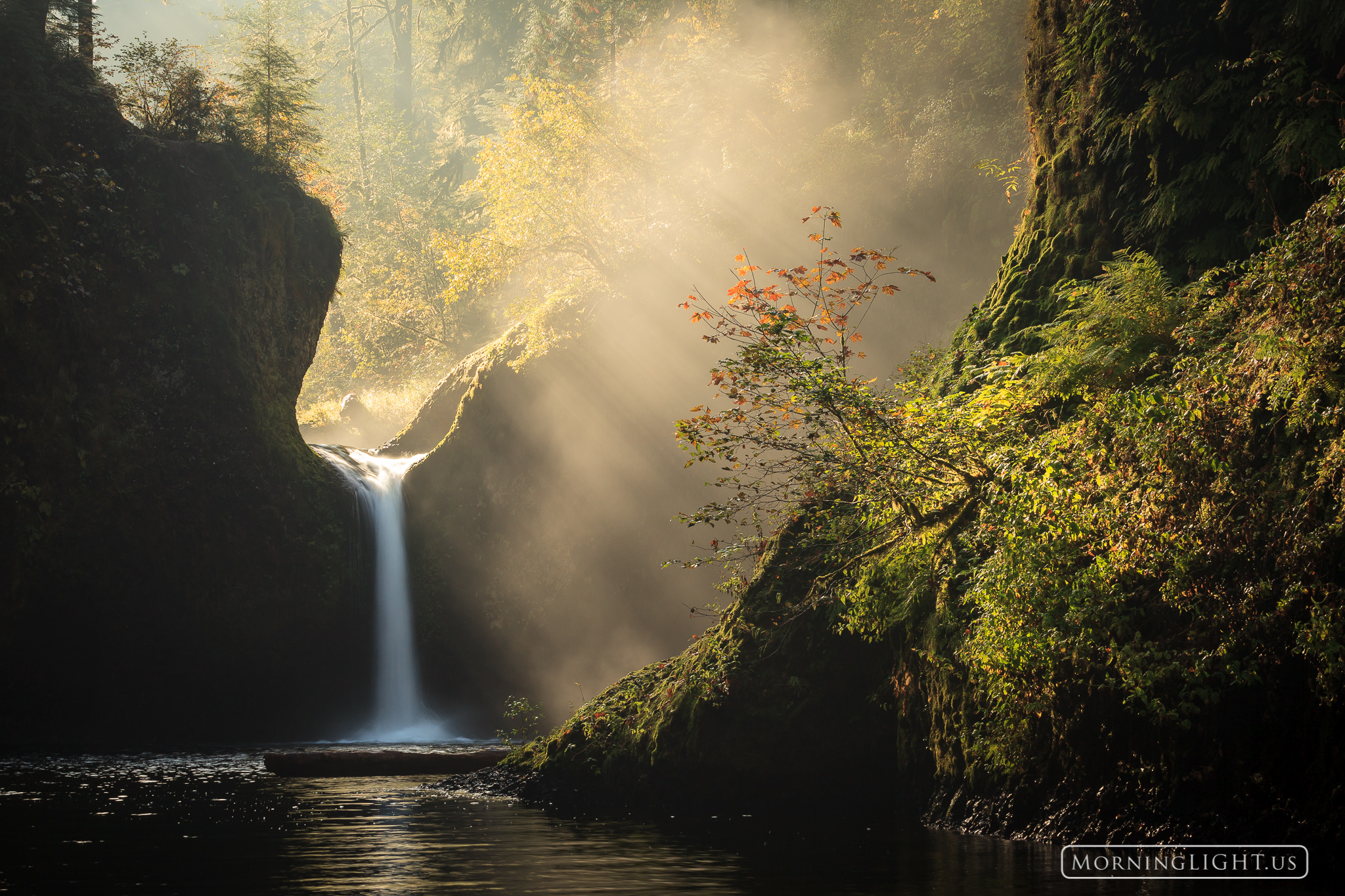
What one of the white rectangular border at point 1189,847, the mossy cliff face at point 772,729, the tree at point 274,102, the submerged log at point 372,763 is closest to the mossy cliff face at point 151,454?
the tree at point 274,102

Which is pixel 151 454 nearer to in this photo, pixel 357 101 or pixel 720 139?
pixel 720 139

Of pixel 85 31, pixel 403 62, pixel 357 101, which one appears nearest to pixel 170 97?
pixel 85 31

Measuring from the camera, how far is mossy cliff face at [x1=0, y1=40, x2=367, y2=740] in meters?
18.9

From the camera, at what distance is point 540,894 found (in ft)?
20.4

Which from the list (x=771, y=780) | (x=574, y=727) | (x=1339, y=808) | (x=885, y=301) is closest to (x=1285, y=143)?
(x=1339, y=808)

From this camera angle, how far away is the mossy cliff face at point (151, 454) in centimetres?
1888

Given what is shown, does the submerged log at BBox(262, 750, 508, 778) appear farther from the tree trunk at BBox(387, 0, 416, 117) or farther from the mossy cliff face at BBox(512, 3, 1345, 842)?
the tree trunk at BBox(387, 0, 416, 117)

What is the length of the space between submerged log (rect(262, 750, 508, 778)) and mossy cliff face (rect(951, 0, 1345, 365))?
8.77m

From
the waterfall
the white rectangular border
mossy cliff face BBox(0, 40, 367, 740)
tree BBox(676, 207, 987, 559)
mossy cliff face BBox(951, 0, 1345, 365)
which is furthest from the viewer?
the waterfall

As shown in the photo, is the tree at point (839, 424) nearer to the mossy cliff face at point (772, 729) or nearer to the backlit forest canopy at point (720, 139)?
the mossy cliff face at point (772, 729)

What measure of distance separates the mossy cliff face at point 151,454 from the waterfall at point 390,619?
2.21 feet

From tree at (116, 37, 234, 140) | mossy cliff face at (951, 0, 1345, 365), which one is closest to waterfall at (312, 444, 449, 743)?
tree at (116, 37, 234, 140)

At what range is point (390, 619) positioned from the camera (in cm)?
2373

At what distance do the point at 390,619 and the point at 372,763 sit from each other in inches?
388
